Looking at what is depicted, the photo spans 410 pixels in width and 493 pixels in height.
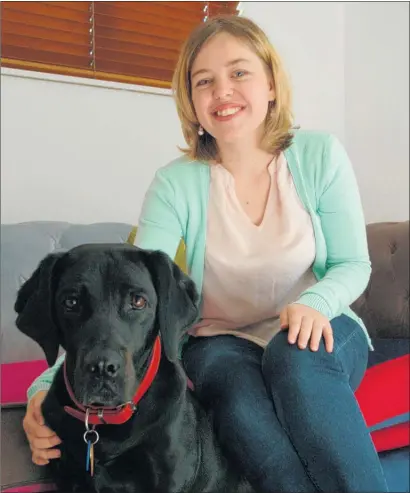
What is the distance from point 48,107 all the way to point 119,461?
95cm

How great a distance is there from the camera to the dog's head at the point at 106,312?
0.73 metres

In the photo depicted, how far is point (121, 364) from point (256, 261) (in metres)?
0.39

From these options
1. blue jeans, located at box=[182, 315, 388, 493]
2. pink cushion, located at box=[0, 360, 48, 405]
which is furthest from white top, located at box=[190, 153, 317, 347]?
pink cushion, located at box=[0, 360, 48, 405]

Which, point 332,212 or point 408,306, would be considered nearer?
point 332,212

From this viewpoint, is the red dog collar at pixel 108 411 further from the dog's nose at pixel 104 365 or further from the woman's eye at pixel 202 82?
the woman's eye at pixel 202 82

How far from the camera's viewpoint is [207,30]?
1037mm

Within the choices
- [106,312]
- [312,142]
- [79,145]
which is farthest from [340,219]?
[79,145]

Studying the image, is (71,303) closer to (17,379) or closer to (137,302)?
(137,302)

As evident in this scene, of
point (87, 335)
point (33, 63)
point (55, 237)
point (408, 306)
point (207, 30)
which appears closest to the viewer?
point (87, 335)

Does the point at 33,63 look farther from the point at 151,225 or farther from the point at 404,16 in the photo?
the point at 404,16

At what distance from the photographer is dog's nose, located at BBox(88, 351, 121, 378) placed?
0.71m

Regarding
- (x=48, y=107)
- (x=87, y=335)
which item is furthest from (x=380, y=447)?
(x=48, y=107)

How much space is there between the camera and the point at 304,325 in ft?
2.89

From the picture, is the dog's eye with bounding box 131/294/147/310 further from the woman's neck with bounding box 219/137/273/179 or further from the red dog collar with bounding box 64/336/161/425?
the woman's neck with bounding box 219/137/273/179
